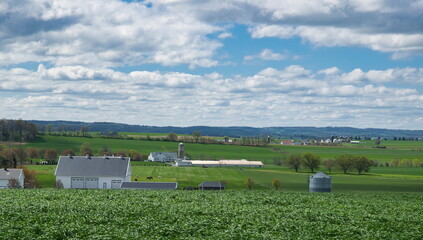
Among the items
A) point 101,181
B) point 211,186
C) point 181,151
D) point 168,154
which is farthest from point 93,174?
point 168,154

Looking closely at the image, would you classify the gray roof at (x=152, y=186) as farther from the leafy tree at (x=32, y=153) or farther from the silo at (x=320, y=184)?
the leafy tree at (x=32, y=153)

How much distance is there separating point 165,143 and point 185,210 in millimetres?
164260

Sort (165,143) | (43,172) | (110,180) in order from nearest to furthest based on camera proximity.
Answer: (110,180) → (43,172) → (165,143)

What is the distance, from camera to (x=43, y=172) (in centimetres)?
9594

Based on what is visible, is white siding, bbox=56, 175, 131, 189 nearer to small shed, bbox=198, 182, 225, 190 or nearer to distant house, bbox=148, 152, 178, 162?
small shed, bbox=198, 182, 225, 190

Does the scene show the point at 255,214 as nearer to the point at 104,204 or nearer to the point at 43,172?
the point at 104,204

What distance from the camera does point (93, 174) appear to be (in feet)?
250

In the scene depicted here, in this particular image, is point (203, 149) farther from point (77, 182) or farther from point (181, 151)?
point (77, 182)

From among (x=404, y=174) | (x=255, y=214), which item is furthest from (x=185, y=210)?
(x=404, y=174)

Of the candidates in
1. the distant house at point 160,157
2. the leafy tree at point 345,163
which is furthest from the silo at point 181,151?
the leafy tree at point 345,163

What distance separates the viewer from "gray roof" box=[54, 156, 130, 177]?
76.2 meters

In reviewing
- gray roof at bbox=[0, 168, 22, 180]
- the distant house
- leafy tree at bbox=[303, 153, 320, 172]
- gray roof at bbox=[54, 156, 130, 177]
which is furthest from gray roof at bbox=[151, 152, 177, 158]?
gray roof at bbox=[0, 168, 22, 180]

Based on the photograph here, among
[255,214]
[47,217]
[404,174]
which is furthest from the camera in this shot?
[404,174]

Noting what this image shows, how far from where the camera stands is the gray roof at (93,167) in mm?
76188
